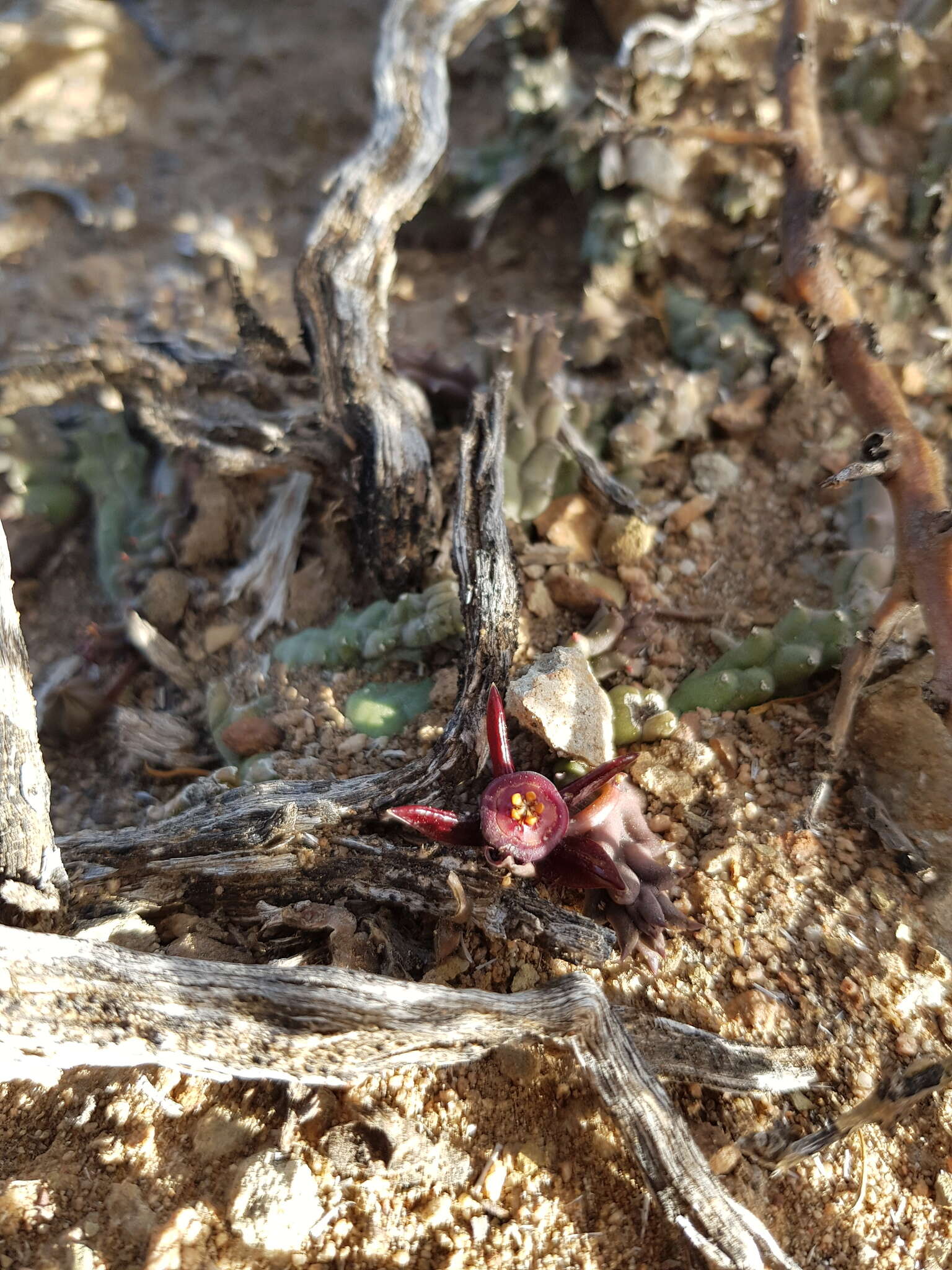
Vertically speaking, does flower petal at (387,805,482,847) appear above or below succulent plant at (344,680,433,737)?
above

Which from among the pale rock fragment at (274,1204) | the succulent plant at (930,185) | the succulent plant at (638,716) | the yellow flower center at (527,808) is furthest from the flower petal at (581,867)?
the succulent plant at (930,185)

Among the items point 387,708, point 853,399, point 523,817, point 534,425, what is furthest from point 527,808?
point 853,399

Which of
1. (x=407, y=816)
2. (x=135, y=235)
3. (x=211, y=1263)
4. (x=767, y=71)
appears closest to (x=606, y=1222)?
(x=211, y=1263)

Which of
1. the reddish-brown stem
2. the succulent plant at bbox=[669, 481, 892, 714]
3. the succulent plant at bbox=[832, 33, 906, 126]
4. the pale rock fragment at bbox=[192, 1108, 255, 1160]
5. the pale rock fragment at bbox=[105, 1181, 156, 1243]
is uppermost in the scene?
the succulent plant at bbox=[832, 33, 906, 126]

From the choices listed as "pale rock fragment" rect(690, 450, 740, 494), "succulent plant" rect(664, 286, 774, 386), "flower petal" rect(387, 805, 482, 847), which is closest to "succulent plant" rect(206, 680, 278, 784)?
"flower petal" rect(387, 805, 482, 847)

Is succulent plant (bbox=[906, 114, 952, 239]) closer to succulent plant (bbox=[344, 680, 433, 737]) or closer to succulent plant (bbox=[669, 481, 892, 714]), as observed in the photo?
succulent plant (bbox=[669, 481, 892, 714])

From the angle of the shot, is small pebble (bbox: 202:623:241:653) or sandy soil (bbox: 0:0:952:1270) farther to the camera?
small pebble (bbox: 202:623:241:653)

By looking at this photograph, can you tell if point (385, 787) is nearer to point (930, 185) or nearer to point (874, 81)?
point (930, 185)
